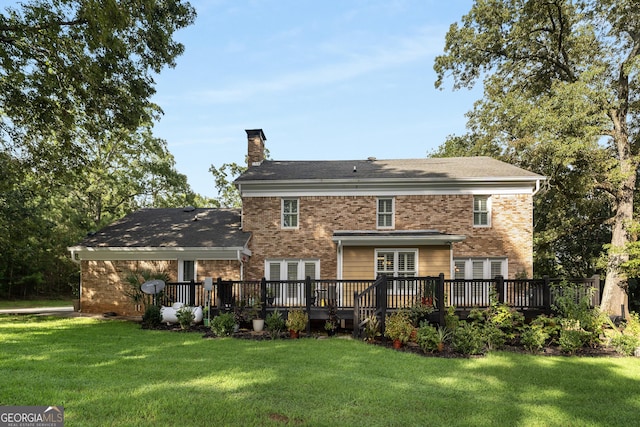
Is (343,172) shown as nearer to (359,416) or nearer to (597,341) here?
(597,341)

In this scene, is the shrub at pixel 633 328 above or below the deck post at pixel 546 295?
below

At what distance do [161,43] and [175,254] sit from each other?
8319 mm

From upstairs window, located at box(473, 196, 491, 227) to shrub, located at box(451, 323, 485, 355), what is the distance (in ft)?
27.3

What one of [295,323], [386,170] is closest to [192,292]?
[295,323]

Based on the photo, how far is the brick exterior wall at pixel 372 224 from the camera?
1672cm

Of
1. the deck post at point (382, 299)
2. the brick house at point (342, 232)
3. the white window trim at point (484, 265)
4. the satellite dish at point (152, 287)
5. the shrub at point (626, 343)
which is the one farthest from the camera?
the white window trim at point (484, 265)

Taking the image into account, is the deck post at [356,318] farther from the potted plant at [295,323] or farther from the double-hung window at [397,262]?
the double-hung window at [397,262]

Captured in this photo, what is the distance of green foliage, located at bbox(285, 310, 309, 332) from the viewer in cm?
1170

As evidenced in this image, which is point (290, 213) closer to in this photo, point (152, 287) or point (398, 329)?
point (152, 287)

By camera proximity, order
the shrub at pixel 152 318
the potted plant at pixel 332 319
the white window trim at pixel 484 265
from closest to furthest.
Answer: the potted plant at pixel 332 319, the shrub at pixel 152 318, the white window trim at pixel 484 265

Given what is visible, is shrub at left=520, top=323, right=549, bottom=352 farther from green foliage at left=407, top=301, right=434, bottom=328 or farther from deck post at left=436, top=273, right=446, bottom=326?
green foliage at left=407, top=301, right=434, bottom=328

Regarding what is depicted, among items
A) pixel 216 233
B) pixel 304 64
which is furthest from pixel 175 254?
pixel 304 64

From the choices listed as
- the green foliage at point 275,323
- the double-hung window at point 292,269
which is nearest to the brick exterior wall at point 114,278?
the double-hung window at point 292,269

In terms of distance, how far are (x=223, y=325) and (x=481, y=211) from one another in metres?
11.8
